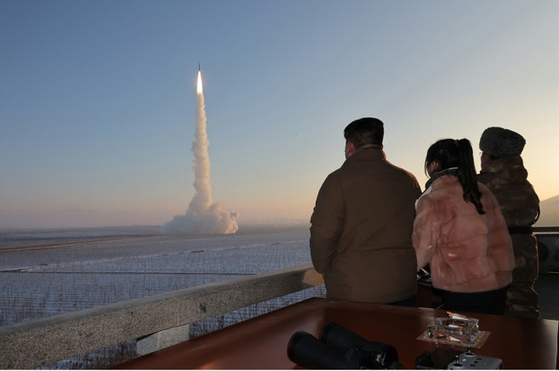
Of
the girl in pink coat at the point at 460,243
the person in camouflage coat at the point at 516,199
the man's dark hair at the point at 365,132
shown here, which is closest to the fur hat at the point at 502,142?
the person in camouflage coat at the point at 516,199

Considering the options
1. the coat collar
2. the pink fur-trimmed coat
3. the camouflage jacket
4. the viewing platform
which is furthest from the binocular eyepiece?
the camouflage jacket

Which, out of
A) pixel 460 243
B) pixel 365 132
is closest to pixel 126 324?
pixel 365 132

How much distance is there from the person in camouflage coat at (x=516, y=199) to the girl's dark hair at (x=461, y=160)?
45.6 inches

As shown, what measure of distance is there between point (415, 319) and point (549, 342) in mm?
559

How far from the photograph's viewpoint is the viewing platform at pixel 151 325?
214 cm

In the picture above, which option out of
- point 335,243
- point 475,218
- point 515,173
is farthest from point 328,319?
point 515,173

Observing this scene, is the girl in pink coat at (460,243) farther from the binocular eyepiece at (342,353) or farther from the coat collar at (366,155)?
the binocular eyepiece at (342,353)

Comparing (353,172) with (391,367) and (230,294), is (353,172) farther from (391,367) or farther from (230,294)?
(391,367)

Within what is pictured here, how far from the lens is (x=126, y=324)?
9.00ft

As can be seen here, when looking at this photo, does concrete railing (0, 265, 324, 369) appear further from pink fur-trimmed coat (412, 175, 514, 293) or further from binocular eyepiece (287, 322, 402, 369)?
binocular eyepiece (287, 322, 402, 369)

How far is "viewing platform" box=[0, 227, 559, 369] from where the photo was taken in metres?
2.14

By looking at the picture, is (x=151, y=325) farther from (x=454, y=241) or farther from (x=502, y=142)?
(x=502, y=142)

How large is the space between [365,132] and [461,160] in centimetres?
63

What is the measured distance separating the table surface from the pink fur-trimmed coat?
665 mm
